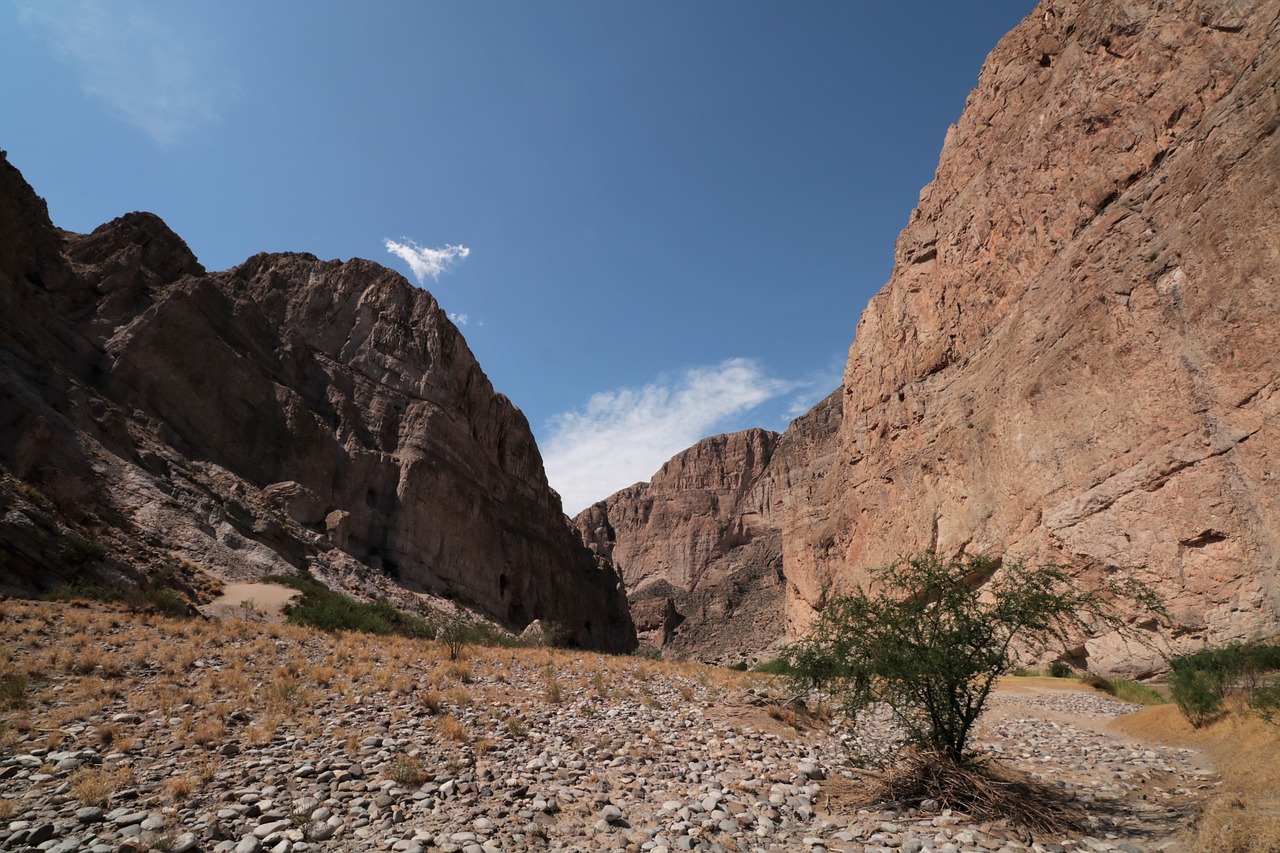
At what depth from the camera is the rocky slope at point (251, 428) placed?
23.0 meters

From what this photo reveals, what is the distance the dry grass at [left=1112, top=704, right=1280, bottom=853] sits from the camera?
5172 millimetres

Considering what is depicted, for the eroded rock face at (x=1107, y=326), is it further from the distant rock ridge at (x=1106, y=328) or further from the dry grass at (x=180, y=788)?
the dry grass at (x=180, y=788)

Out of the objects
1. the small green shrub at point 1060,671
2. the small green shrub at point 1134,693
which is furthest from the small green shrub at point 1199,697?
the small green shrub at point 1060,671

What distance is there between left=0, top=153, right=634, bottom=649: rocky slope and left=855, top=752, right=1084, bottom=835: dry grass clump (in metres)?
20.3

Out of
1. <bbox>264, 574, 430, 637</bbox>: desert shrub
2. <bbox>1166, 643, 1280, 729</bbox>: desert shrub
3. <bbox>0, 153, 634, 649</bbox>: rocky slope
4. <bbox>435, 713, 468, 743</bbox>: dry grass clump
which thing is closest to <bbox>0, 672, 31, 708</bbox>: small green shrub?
<bbox>435, 713, 468, 743</bbox>: dry grass clump

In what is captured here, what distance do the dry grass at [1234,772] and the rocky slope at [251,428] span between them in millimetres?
23123

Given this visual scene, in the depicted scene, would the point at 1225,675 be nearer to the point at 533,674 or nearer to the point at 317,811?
the point at 533,674

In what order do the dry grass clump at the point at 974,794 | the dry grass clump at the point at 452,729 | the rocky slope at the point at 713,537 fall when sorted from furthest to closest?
1. the rocky slope at the point at 713,537
2. the dry grass clump at the point at 452,729
3. the dry grass clump at the point at 974,794

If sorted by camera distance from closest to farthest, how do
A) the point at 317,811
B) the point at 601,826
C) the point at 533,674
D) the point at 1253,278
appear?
the point at 317,811, the point at 601,826, the point at 533,674, the point at 1253,278

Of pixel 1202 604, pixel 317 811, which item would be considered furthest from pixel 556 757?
pixel 1202 604

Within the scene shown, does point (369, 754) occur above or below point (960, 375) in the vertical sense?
below

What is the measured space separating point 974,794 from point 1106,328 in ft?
70.5

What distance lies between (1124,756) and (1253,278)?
15.3 metres

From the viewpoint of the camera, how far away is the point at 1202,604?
55.4 feet
